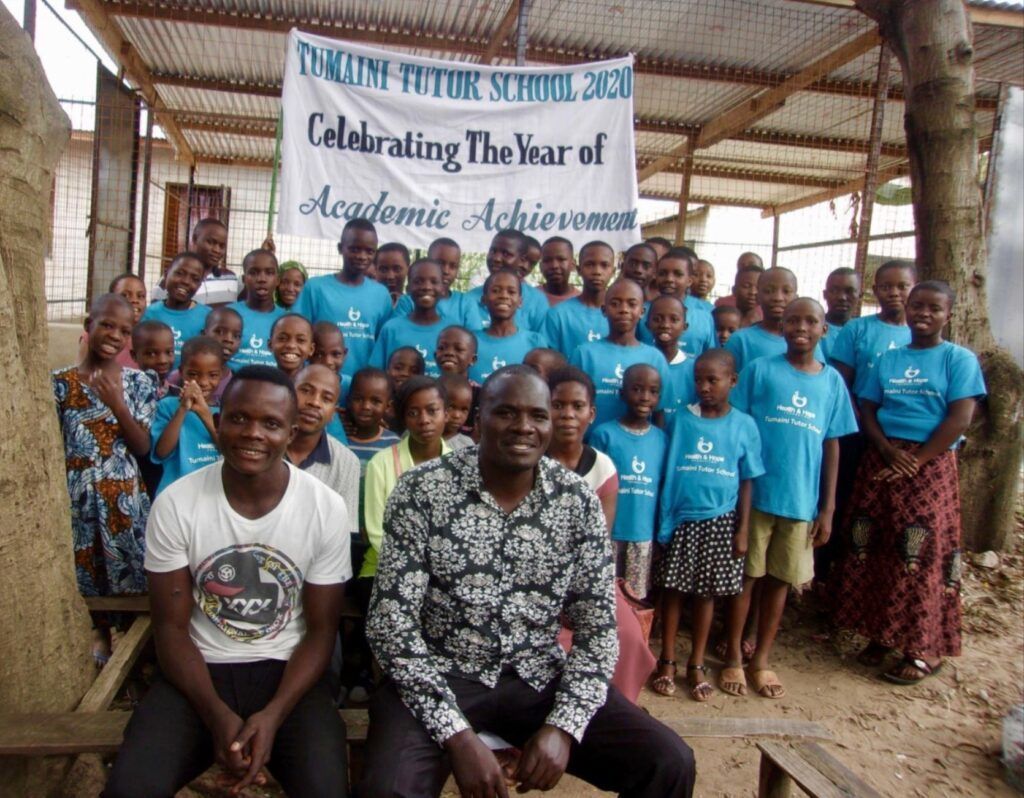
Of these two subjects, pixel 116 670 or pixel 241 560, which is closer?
pixel 241 560

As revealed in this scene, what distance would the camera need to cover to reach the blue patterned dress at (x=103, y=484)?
2949 millimetres

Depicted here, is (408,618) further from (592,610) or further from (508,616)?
(592,610)

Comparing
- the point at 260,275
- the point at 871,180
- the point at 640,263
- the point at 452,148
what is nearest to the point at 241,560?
the point at 260,275

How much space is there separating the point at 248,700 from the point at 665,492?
1883 millimetres

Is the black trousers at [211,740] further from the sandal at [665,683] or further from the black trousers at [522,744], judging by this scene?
the sandal at [665,683]

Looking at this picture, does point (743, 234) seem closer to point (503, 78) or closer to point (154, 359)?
point (503, 78)

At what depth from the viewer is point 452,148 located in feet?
16.3

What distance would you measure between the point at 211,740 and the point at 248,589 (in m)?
→ 0.37

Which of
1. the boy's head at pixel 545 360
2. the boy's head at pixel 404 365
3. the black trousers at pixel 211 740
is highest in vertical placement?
the boy's head at pixel 545 360

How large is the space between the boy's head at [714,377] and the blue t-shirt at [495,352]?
87 cm

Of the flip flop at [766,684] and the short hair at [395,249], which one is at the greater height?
the short hair at [395,249]

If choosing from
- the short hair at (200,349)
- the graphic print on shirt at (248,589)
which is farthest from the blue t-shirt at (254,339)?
the graphic print on shirt at (248,589)

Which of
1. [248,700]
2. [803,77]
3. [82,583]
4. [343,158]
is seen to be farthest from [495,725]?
[803,77]

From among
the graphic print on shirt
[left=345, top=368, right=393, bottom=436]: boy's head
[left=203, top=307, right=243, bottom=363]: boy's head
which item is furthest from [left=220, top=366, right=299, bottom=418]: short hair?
[left=203, top=307, right=243, bottom=363]: boy's head
